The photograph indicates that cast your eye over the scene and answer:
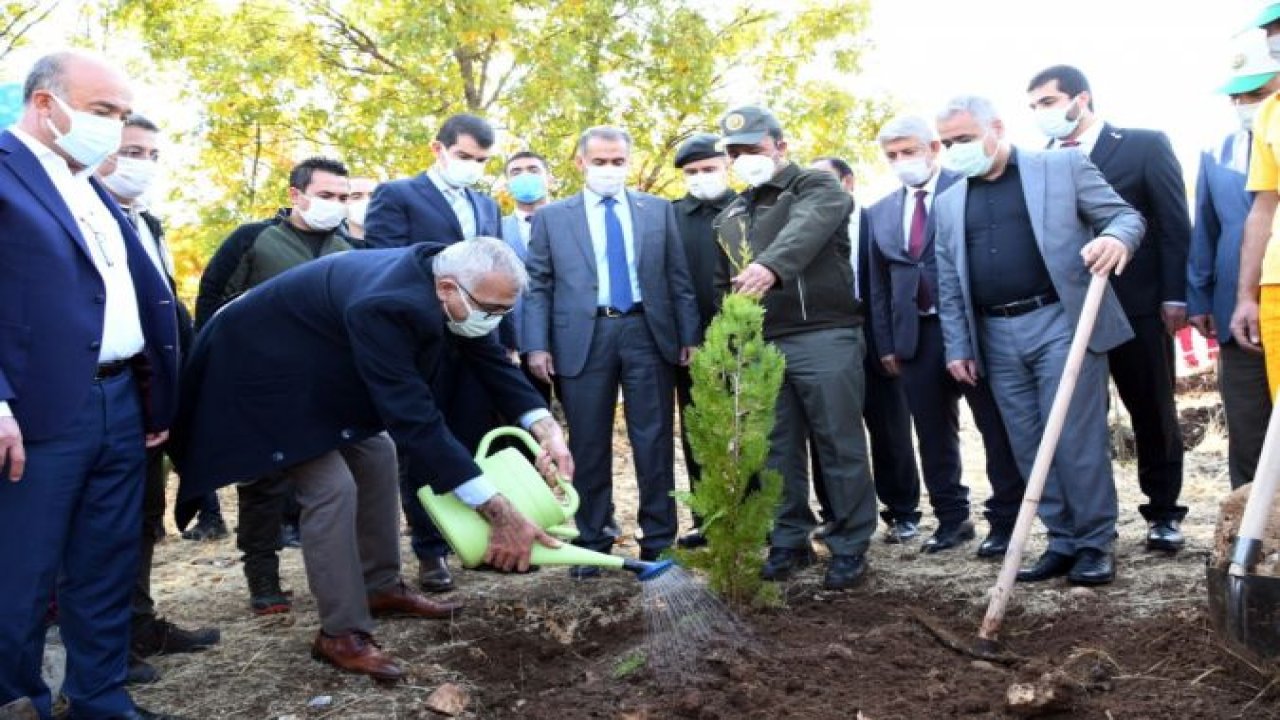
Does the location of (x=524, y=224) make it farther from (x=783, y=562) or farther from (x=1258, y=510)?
(x=1258, y=510)

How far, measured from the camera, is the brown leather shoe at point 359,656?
426 centimetres

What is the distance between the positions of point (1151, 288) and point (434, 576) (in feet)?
12.3

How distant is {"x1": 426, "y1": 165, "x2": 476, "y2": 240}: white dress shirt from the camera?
20.5 feet

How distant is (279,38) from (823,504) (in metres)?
8.07

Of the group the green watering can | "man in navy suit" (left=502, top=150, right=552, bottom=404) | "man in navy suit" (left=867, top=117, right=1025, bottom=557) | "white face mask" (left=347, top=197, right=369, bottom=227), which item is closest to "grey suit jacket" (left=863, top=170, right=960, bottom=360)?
"man in navy suit" (left=867, top=117, right=1025, bottom=557)

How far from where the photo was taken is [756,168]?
5.53 metres

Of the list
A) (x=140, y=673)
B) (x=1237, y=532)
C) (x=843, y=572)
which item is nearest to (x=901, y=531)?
(x=843, y=572)

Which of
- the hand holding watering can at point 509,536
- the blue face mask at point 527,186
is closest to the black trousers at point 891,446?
the blue face mask at point 527,186

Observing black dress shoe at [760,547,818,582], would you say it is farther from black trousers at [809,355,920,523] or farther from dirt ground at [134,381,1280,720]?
black trousers at [809,355,920,523]

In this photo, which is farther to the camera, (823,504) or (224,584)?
(823,504)

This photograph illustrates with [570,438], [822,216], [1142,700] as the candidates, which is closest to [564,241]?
[570,438]

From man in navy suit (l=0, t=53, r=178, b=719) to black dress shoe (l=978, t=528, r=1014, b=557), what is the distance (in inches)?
155

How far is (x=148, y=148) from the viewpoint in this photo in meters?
5.30

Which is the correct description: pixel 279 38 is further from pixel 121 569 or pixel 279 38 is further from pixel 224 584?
pixel 121 569
